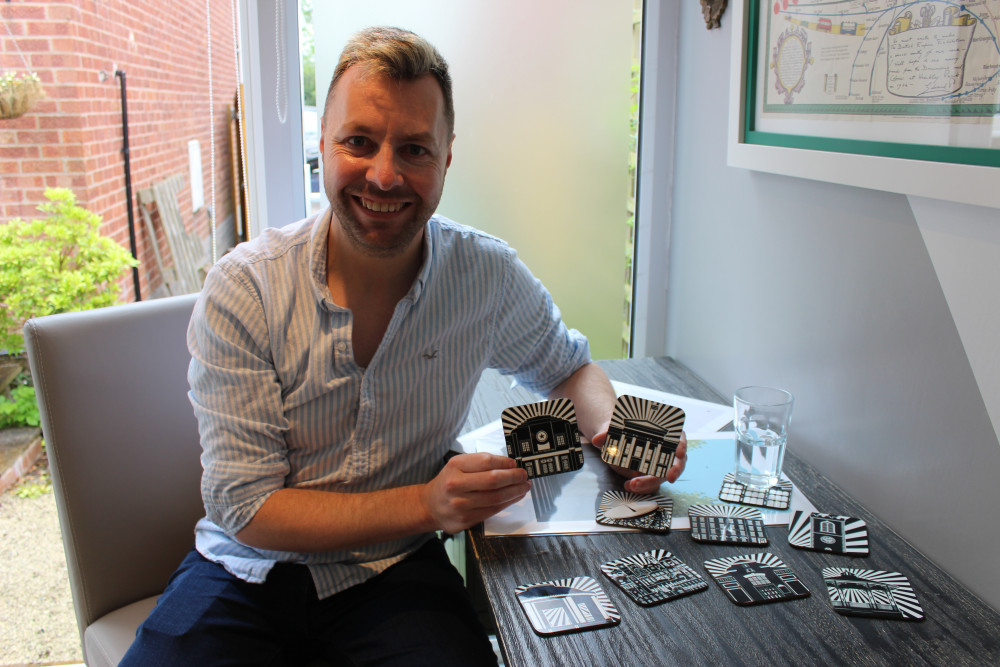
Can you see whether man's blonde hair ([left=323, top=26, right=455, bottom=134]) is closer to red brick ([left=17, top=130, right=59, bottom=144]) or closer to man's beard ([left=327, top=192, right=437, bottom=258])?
man's beard ([left=327, top=192, right=437, bottom=258])

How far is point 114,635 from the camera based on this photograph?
1327 millimetres

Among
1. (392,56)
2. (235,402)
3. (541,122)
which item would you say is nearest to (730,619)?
(235,402)

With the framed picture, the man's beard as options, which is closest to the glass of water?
the framed picture

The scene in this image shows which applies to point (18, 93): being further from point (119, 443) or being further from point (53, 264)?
point (119, 443)

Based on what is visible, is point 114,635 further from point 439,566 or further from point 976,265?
point 976,265

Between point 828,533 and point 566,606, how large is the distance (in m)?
0.44

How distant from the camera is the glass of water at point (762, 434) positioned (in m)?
1.22

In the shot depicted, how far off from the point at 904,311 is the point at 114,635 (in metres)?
1.45

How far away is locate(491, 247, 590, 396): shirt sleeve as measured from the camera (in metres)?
1.46

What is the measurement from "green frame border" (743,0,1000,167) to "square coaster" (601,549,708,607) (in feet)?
2.16

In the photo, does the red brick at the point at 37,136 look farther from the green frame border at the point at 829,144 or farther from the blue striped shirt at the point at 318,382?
the green frame border at the point at 829,144

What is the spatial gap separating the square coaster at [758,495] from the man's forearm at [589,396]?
246mm

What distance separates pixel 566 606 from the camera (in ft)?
3.09

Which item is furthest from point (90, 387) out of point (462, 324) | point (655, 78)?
point (655, 78)
